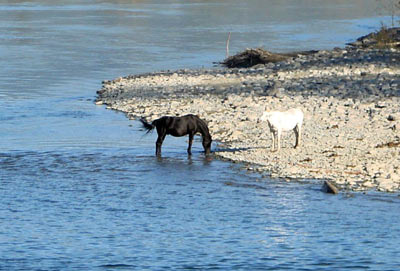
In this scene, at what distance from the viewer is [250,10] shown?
74000 mm

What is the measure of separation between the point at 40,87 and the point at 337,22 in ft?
109

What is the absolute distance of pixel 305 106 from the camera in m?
23.6

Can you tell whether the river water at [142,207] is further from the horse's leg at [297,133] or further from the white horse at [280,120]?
the horse's leg at [297,133]

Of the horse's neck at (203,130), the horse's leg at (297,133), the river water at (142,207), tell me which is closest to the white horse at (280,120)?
the horse's leg at (297,133)

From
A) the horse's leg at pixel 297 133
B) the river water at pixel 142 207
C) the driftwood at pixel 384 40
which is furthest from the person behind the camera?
the driftwood at pixel 384 40

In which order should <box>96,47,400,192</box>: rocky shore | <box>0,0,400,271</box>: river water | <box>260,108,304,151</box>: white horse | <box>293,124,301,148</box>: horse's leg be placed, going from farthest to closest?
<box>293,124,301,148</box>: horse's leg → <box>260,108,304,151</box>: white horse → <box>96,47,400,192</box>: rocky shore → <box>0,0,400,271</box>: river water

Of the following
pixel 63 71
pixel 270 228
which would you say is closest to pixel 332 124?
pixel 270 228

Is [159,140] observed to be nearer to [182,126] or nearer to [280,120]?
[182,126]

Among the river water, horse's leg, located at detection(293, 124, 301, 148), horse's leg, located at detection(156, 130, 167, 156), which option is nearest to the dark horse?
horse's leg, located at detection(156, 130, 167, 156)

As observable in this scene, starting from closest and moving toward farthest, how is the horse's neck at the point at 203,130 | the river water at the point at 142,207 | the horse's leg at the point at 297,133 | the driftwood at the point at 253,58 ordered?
the river water at the point at 142,207, the horse's leg at the point at 297,133, the horse's neck at the point at 203,130, the driftwood at the point at 253,58

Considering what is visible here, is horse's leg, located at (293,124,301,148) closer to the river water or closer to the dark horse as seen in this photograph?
the river water

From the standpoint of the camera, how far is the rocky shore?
17578 millimetres

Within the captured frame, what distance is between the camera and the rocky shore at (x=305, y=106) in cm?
1758

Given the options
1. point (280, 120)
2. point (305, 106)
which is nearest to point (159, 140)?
point (280, 120)
